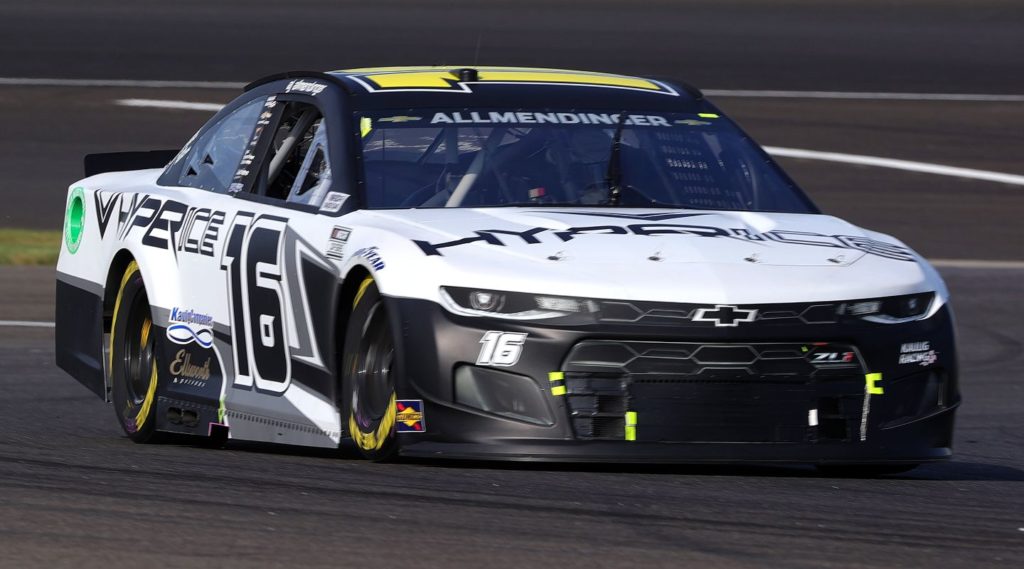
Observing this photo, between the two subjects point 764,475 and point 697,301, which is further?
point 764,475

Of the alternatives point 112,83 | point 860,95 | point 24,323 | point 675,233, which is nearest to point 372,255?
point 675,233

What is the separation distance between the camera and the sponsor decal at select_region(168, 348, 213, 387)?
7488mm

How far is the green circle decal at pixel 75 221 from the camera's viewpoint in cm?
860

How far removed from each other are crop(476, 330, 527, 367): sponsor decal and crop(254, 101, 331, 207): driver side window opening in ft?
3.99

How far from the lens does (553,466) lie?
6.30 meters

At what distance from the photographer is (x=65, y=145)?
19016 millimetres

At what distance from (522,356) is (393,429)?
1.59ft

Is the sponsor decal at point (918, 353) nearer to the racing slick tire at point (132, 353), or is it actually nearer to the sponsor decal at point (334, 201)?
the sponsor decal at point (334, 201)

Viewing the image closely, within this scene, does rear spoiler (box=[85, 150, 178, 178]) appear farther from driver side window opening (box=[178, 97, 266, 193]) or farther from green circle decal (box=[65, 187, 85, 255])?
driver side window opening (box=[178, 97, 266, 193])

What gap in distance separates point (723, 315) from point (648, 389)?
0.31 metres

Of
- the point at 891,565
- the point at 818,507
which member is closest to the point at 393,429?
the point at 818,507

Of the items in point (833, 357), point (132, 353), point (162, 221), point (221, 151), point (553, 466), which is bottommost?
point (132, 353)

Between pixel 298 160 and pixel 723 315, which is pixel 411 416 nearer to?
pixel 723 315

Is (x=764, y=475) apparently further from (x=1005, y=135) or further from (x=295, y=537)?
(x=1005, y=135)
